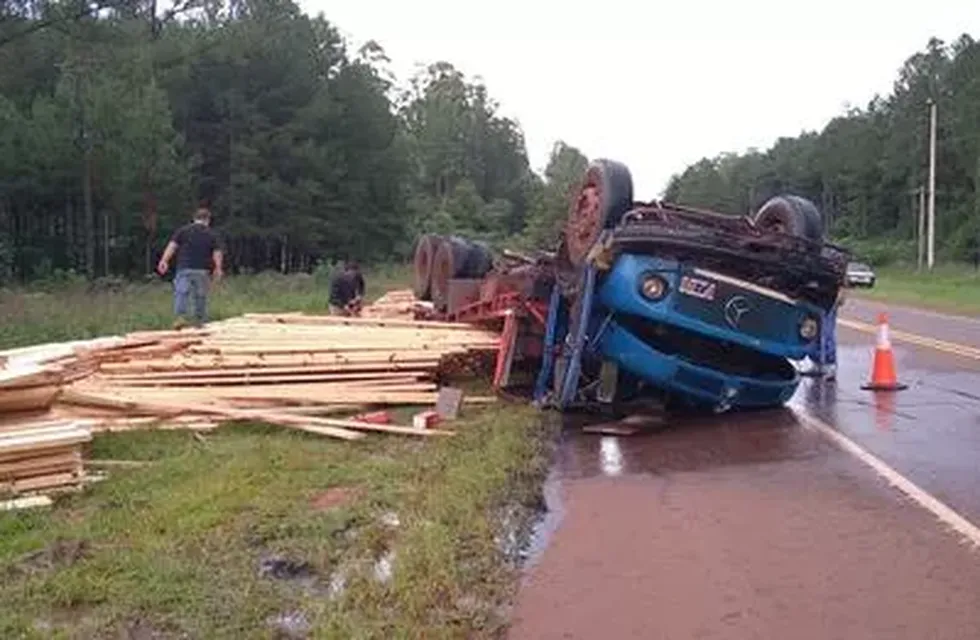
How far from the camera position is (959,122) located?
92000mm

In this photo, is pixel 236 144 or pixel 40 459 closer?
pixel 40 459

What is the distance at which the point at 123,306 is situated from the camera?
2588 cm

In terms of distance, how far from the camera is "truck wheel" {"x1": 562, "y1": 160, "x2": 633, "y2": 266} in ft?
39.0

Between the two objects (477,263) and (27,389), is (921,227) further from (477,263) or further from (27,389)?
(27,389)

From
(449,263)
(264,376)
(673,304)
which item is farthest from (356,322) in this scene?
(673,304)

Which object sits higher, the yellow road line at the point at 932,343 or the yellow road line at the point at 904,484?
the yellow road line at the point at 904,484

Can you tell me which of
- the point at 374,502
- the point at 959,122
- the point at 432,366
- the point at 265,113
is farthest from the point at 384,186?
the point at 374,502

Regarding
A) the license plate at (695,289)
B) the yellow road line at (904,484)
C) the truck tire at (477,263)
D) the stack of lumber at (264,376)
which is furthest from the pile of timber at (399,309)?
the yellow road line at (904,484)

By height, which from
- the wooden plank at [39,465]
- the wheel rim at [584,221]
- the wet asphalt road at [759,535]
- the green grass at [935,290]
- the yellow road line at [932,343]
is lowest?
the green grass at [935,290]

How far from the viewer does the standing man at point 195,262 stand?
15.4 meters

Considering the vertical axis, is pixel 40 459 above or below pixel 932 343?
above

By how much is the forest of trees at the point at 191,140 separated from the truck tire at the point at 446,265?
2272cm

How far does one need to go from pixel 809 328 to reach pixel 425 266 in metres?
8.29

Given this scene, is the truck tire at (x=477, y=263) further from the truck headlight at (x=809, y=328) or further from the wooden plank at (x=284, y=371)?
the truck headlight at (x=809, y=328)
